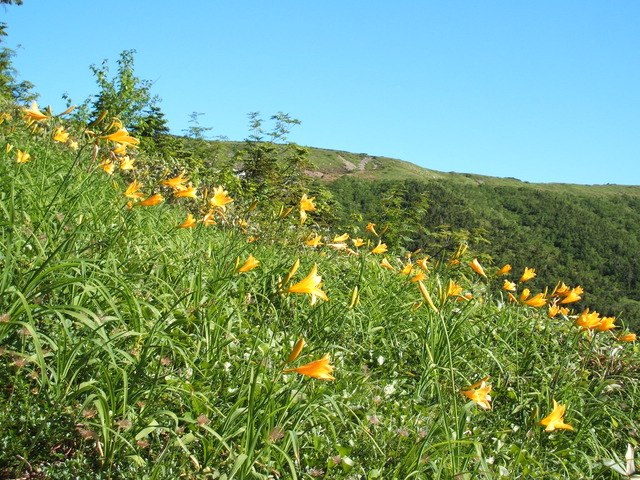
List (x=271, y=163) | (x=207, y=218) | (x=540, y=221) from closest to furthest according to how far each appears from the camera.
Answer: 1. (x=207, y=218)
2. (x=271, y=163)
3. (x=540, y=221)

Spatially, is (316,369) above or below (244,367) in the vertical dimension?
above

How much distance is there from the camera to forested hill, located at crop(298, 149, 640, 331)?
78.6 metres

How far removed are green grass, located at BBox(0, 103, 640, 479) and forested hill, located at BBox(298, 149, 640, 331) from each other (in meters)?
56.1

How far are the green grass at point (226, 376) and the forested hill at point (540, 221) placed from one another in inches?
2209

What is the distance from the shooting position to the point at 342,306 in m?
2.92

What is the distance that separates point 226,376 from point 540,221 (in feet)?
384

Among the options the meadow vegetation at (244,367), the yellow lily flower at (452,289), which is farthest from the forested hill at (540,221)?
the yellow lily flower at (452,289)

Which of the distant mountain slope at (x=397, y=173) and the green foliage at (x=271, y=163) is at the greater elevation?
the distant mountain slope at (x=397, y=173)

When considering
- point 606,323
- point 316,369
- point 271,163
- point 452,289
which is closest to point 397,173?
point 271,163

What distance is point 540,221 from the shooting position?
358ft

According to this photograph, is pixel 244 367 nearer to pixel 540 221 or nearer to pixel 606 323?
pixel 606 323

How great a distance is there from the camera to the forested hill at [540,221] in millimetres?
78644

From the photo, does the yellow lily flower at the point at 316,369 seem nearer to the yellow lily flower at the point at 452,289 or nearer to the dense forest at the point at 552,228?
the yellow lily flower at the point at 452,289

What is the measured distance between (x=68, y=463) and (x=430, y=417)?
1.44 metres
